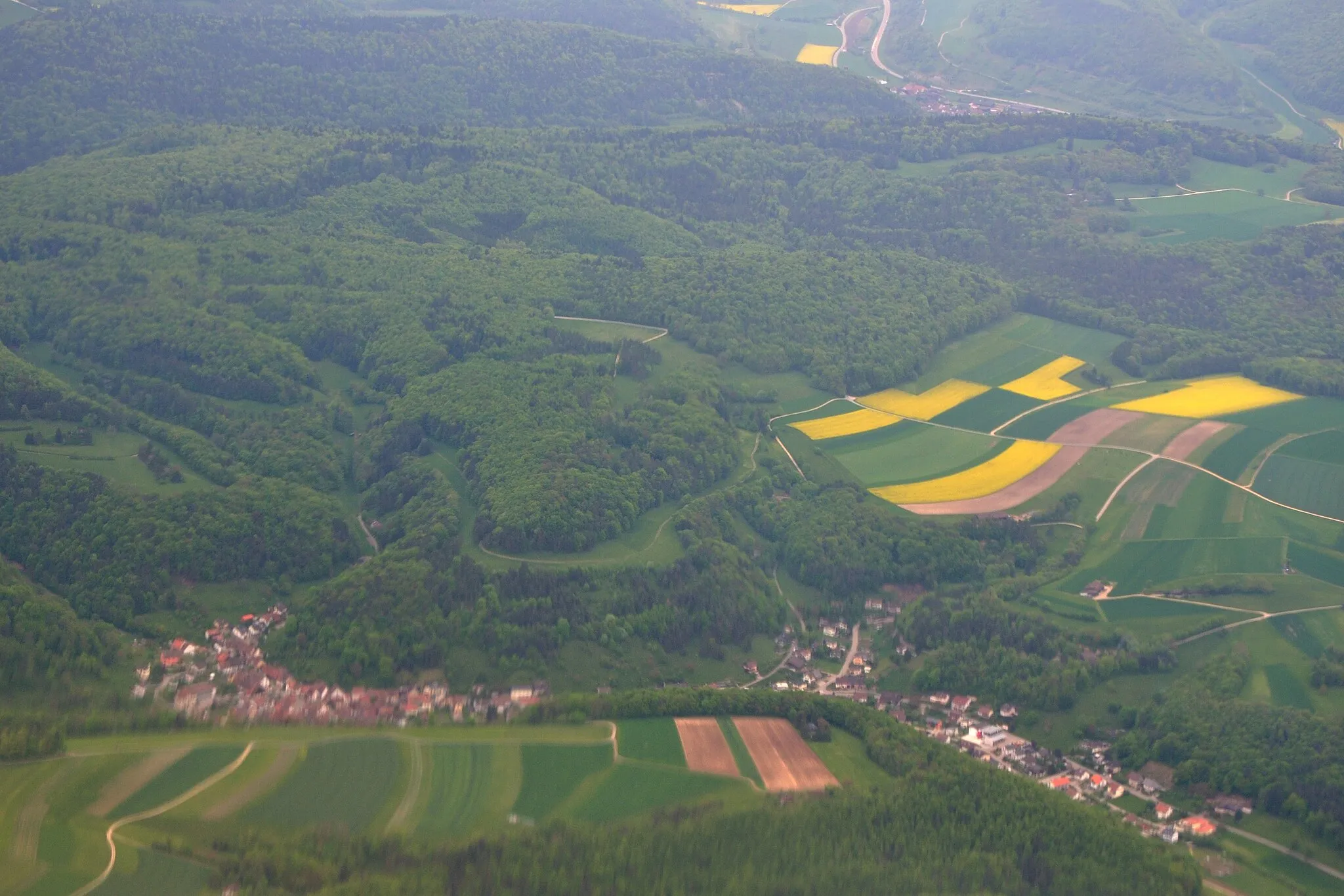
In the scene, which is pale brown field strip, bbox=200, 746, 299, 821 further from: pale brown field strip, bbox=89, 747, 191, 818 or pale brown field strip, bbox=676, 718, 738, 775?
pale brown field strip, bbox=676, 718, 738, 775

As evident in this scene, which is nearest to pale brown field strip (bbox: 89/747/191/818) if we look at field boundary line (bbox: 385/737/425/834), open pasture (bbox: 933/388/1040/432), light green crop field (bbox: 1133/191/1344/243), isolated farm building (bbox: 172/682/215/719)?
isolated farm building (bbox: 172/682/215/719)

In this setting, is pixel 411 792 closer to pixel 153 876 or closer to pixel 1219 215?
pixel 153 876

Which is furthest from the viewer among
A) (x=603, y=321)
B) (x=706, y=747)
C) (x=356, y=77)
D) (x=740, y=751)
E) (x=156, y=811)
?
(x=356, y=77)

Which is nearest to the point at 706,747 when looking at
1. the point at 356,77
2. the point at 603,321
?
the point at 603,321

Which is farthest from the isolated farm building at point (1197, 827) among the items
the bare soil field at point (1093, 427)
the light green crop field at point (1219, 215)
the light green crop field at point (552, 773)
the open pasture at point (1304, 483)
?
the light green crop field at point (1219, 215)

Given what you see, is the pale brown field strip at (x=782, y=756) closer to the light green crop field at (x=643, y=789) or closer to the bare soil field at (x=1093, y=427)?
the light green crop field at (x=643, y=789)

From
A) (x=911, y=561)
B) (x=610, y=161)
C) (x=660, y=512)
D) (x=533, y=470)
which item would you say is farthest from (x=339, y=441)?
(x=610, y=161)
